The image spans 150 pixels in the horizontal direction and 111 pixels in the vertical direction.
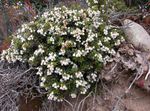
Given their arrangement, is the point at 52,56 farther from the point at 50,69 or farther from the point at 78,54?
the point at 78,54

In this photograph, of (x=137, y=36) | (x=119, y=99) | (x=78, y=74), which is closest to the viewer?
(x=78, y=74)

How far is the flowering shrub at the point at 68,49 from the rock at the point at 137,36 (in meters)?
0.11

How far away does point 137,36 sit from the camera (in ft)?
9.33

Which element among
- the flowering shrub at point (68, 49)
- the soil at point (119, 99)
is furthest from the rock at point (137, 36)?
the soil at point (119, 99)

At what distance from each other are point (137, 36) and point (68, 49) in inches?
24.6

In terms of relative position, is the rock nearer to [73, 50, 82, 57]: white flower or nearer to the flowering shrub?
the flowering shrub

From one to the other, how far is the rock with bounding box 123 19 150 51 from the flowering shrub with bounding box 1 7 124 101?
109 millimetres

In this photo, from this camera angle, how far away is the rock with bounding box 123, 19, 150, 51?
9.20 feet

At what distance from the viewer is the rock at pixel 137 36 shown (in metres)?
2.80

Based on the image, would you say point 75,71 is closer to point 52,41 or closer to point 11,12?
point 52,41

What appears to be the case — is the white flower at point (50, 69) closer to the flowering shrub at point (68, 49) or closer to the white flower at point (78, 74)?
the flowering shrub at point (68, 49)

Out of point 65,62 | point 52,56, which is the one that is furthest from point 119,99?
point 52,56

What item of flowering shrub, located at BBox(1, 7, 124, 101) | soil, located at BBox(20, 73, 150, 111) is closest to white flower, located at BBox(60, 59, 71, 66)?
flowering shrub, located at BBox(1, 7, 124, 101)

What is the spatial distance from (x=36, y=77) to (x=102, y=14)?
815 millimetres
